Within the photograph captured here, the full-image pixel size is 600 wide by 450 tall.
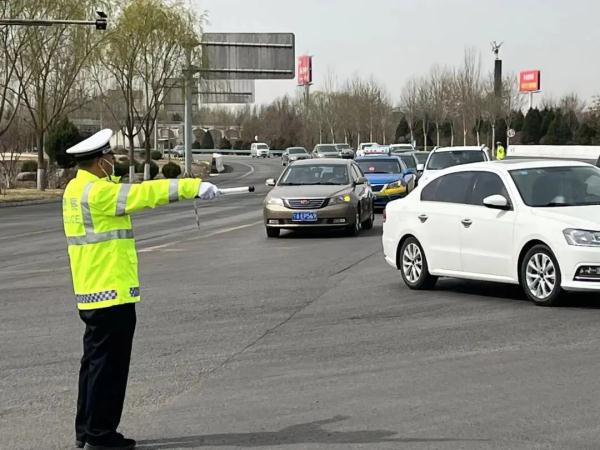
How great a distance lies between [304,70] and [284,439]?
143m

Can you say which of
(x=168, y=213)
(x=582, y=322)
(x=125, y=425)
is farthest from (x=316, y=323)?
(x=168, y=213)

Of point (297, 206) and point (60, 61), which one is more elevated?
point (60, 61)

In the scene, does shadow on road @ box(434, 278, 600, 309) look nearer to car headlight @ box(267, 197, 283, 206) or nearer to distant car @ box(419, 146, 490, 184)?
car headlight @ box(267, 197, 283, 206)

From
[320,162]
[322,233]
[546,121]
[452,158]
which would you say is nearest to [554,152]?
[546,121]

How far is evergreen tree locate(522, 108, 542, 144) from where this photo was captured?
324 ft

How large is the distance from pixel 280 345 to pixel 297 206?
10.9 meters

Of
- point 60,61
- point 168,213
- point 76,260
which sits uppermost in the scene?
point 60,61

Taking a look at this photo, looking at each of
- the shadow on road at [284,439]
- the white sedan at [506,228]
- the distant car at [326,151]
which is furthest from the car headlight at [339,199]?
the distant car at [326,151]

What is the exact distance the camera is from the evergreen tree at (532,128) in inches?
3885

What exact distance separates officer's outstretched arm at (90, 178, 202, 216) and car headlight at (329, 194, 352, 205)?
1402 centimetres

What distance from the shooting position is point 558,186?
1106 centimetres

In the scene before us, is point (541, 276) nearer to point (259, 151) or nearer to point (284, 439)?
point (284, 439)

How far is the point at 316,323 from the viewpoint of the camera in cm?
980

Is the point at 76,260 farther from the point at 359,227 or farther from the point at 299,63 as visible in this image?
the point at 299,63
